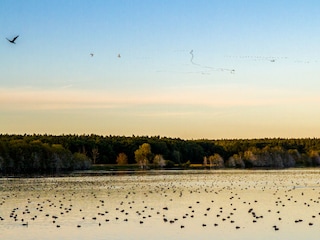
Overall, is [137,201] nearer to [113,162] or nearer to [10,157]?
[10,157]

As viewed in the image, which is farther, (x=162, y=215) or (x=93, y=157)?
(x=93, y=157)

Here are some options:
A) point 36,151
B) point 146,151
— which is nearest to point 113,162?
point 146,151

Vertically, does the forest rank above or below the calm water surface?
above

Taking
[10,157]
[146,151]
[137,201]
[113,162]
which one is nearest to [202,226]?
[137,201]

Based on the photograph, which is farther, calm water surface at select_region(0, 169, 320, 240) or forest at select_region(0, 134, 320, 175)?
forest at select_region(0, 134, 320, 175)

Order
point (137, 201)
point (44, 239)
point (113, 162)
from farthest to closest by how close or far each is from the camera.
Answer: point (113, 162) → point (137, 201) → point (44, 239)

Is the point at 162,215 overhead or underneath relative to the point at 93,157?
underneath

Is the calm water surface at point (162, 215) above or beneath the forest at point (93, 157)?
beneath

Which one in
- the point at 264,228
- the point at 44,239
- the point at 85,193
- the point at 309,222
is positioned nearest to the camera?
the point at 44,239

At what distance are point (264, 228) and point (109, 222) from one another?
8.06m

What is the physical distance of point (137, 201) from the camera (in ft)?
161

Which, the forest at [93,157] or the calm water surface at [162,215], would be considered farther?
the forest at [93,157]

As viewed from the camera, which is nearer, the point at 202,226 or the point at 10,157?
the point at 202,226

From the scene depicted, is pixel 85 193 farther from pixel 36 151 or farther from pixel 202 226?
pixel 36 151
